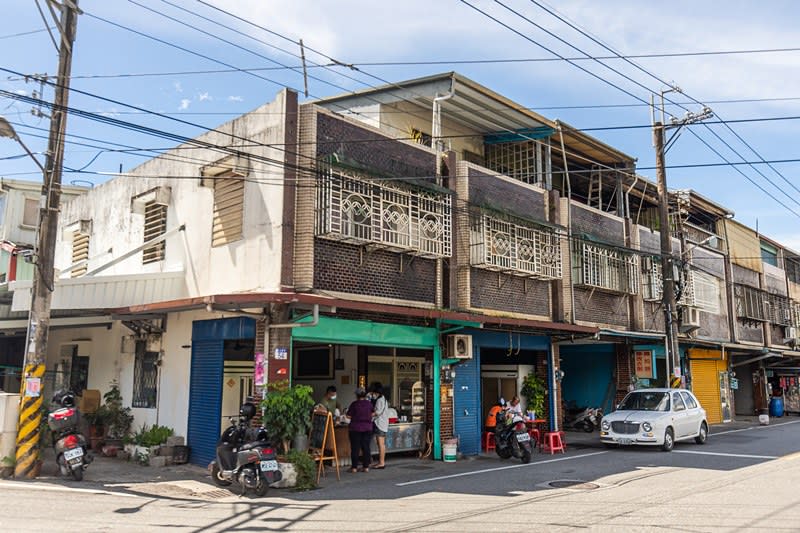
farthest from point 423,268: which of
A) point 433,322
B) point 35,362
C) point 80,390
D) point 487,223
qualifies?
point 80,390

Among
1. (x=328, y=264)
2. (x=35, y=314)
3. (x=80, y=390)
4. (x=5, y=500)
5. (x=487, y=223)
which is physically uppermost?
(x=487, y=223)

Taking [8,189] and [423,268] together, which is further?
[8,189]

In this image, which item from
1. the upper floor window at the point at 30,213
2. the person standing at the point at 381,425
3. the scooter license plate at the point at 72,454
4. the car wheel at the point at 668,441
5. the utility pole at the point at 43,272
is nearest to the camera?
the scooter license plate at the point at 72,454

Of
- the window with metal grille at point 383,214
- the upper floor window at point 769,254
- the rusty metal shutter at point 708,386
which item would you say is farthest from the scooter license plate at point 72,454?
the upper floor window at point 769,254

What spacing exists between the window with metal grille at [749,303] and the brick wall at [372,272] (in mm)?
23204

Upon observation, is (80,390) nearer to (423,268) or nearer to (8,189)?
(8,189)

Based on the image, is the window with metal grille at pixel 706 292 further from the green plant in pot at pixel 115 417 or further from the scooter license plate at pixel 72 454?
the scooter license plate at pixel 72 454

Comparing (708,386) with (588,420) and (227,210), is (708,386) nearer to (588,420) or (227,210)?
(588,420)

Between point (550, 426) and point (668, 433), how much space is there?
3428mm

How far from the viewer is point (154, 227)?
17.8 meters

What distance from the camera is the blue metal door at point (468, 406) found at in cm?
1686

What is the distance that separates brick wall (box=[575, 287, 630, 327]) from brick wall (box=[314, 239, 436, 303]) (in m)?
7.13

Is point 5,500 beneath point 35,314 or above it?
beneath

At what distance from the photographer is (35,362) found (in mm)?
12477
